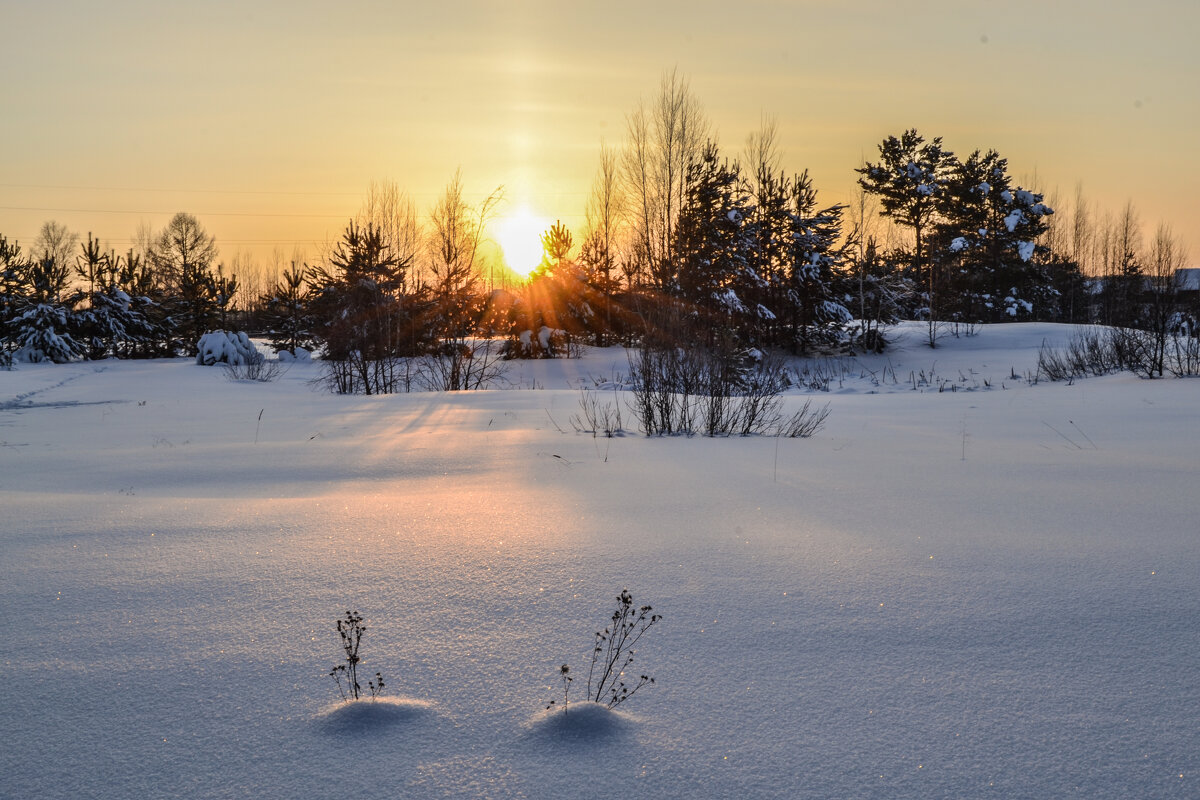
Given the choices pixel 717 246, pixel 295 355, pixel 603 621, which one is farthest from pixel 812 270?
pixel 603 621

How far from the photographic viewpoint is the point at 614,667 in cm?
215

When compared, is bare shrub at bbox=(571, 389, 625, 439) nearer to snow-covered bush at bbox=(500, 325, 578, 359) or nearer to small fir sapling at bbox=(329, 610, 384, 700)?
small fir sapling at bbox=(329, 610, 384, 700)

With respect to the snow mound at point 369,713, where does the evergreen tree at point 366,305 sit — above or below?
above

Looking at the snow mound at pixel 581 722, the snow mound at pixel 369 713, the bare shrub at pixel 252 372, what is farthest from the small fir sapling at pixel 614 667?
the bare shrub at pixel 252 372

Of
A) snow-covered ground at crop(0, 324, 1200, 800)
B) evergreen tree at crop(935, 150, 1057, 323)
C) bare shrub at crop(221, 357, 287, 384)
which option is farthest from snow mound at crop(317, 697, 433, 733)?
evergreen tree at crop(935, 150, 1057, 323)

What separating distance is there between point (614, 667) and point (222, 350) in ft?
77.9

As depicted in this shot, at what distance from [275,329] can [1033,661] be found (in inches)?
1200

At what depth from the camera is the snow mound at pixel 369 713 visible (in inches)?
71.9

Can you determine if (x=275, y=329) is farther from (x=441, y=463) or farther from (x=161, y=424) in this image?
(x=441, y=463)

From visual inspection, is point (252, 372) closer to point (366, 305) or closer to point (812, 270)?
point (366, 305)

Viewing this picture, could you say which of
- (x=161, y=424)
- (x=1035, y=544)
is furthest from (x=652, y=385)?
(x=161, y=424)

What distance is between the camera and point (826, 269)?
26406 millimetres

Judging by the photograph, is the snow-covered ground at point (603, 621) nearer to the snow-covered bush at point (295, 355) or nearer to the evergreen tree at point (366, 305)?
the evergreen tree at point (366, 305)

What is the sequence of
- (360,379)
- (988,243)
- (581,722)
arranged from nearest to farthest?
(581,722), (360,379), (988,243)
